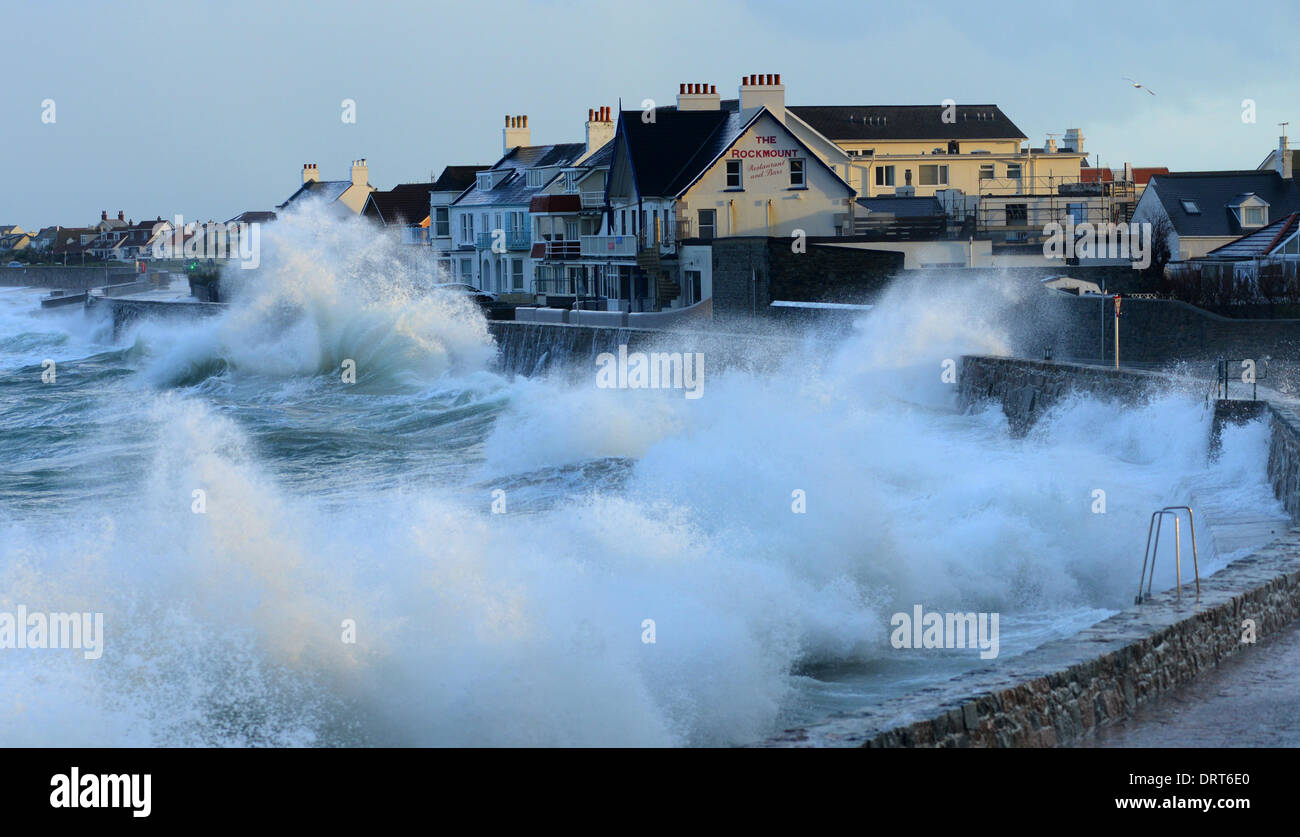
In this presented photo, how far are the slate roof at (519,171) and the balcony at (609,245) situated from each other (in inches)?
326

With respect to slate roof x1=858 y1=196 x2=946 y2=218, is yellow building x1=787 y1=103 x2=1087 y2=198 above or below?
above

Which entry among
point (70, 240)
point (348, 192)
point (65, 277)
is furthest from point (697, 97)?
point (70, 240)

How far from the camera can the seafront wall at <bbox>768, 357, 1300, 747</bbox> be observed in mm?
6930

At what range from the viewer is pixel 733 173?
41875mm

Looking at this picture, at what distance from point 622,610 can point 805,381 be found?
659 inches

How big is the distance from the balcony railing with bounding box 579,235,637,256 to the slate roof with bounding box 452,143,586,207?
8269 mm

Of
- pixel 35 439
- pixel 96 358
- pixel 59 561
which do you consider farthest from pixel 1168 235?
pixel 59 561

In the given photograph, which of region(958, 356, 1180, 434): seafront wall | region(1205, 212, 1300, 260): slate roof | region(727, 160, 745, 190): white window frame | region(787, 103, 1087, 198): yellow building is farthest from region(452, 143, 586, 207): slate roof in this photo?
region(958, 356, 1180, 434): seafront wall

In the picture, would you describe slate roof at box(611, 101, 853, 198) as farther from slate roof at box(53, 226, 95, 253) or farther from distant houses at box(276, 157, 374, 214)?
slate roof at box(53, 226, 95, 253)

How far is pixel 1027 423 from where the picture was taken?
2120cm

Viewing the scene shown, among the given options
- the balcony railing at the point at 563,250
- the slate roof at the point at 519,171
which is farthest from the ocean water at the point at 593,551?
the slate roof at the point at 519,171

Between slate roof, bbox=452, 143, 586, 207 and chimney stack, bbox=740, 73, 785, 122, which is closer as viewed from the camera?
chimney stack, bbox=740, 73, 785, 122

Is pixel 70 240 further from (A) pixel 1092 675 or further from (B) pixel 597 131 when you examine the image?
(A) pixel 1092 675
